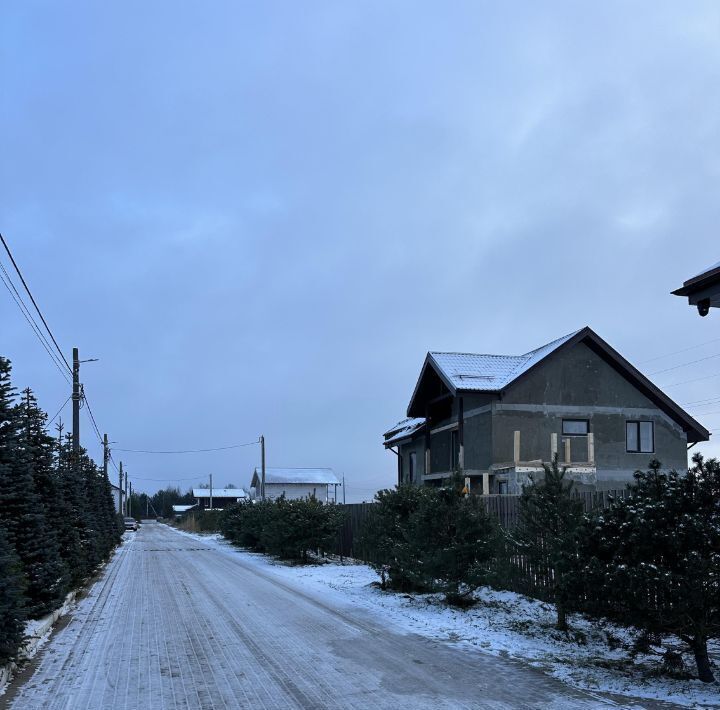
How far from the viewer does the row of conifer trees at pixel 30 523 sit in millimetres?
7367

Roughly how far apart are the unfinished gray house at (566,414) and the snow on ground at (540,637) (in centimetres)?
1110

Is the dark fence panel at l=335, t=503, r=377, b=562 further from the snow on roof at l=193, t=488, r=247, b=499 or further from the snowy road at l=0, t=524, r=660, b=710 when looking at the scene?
the snow on roof at l=193, t=488, r=247, b=499

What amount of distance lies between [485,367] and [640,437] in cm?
645

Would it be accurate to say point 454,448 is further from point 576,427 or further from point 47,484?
point 47,484

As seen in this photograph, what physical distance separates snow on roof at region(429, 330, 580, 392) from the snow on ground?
37.0 ft

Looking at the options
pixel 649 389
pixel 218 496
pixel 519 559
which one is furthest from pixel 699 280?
pixel 218 496

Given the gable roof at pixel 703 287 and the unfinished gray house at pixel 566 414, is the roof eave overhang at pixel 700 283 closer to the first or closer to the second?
the gable roof at pixel 703 287

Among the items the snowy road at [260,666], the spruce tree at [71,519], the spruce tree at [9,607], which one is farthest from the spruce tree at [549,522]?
the spruce tree at [71,519]

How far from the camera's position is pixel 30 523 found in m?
10.3

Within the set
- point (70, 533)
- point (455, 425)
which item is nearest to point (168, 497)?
point (455, 425)

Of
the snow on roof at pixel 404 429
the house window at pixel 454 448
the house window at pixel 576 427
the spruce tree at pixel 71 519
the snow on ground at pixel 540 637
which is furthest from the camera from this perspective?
the snow on roof at pixel 404 429

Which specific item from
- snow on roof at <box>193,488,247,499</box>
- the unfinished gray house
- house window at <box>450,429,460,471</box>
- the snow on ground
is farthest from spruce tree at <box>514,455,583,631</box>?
snow on roof at <box>193,488,247,499</box>

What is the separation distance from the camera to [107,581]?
1861 cm

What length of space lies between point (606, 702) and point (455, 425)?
2240 centimetres
